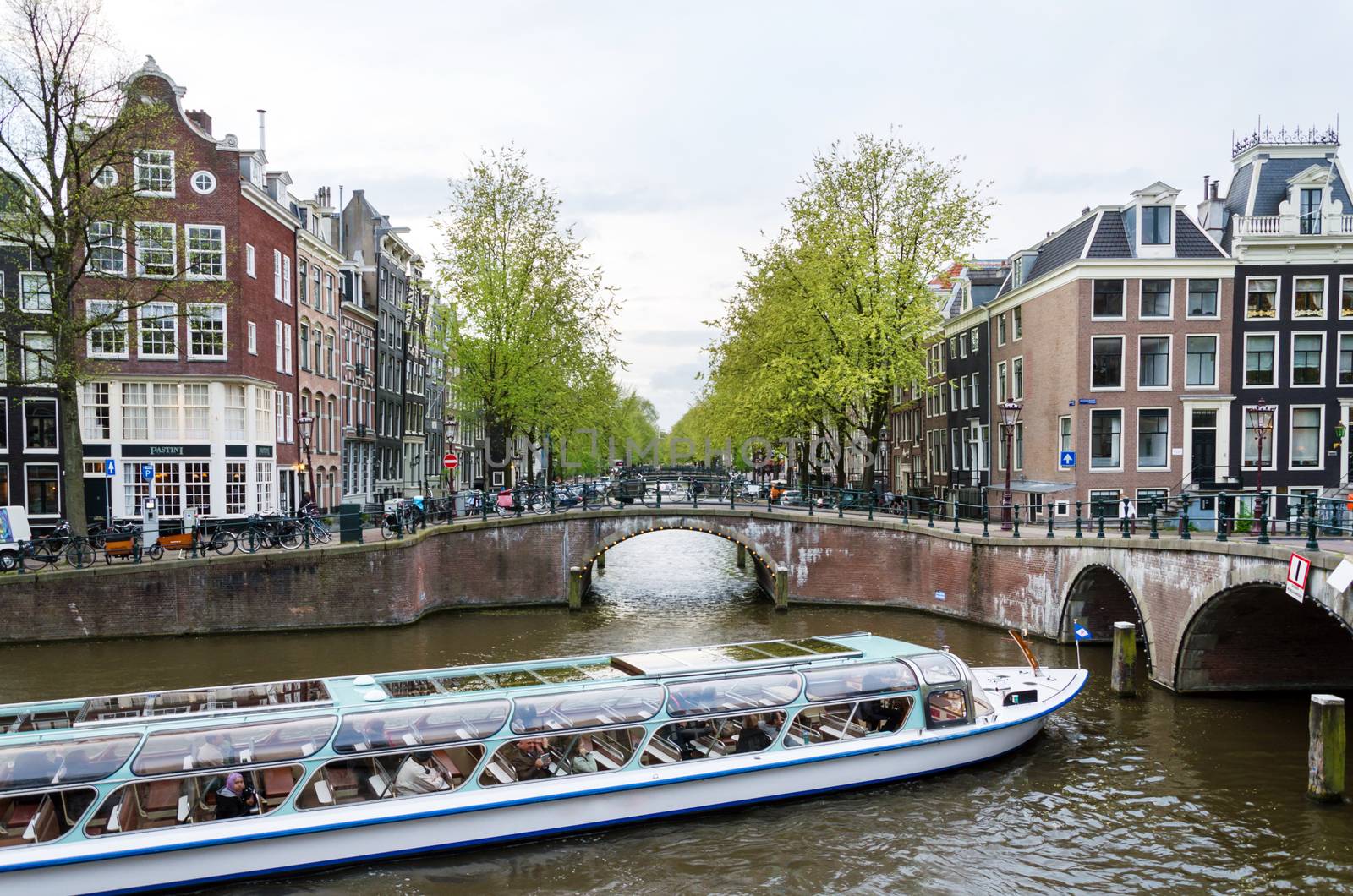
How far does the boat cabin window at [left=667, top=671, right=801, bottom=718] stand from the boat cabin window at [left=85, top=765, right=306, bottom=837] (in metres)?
5.79

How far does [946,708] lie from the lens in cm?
1634

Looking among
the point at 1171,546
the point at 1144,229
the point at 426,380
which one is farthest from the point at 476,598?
the point at 426,380

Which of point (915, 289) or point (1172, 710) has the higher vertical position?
point (915, 289)

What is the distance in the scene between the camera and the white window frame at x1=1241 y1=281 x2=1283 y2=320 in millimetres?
34844

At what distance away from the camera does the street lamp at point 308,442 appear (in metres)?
39.0

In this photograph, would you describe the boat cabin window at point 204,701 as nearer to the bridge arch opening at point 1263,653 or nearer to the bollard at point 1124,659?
the bollard at point 1124,659

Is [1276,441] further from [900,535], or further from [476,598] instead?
[476,598]

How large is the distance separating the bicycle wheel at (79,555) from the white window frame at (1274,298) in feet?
129

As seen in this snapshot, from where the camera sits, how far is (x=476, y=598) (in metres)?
32.8

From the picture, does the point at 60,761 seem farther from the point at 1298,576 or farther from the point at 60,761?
the point at 1298,576

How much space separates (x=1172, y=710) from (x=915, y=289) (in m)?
22.0

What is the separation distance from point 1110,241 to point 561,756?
30261mm

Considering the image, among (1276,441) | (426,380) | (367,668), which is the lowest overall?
(367,668)

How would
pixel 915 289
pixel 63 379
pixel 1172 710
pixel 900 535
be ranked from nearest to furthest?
pixel 1172 710
pixel 63 379
pixel 900 535
pixel 915 289
